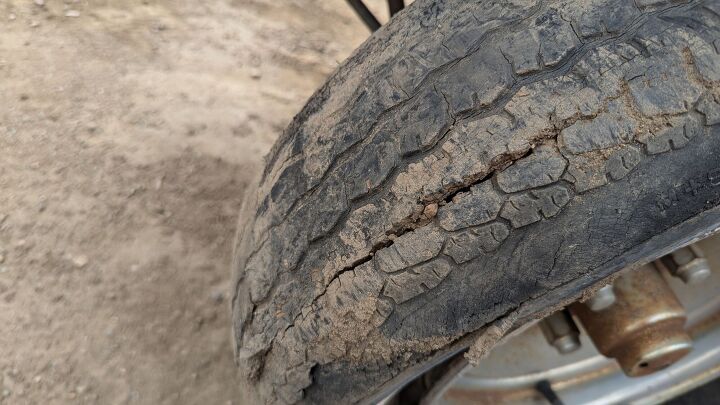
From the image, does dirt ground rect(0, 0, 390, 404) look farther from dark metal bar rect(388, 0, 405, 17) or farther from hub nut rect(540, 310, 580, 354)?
hub nut rect(540, 310, 580, 354)

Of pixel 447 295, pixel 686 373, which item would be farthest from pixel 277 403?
pixel 686 373

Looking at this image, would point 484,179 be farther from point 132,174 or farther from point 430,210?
point 132,174

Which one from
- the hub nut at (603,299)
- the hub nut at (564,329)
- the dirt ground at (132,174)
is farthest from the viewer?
the dirt ground at (132,174)

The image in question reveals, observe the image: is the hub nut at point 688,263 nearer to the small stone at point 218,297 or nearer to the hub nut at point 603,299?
the hub nut at point 603,299

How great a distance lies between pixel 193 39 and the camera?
6.44 ft

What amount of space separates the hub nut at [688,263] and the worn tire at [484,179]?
0.45 meters

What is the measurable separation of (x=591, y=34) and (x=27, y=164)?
4.59 feet

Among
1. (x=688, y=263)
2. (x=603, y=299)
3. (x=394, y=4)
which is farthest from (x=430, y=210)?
(x=394, y=4)

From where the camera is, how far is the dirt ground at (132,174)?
1.34 meters

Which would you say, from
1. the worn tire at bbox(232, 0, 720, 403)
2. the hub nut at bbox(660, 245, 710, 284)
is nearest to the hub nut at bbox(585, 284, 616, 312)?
→ the hub nut at bbox(660, 245, 710, 284)

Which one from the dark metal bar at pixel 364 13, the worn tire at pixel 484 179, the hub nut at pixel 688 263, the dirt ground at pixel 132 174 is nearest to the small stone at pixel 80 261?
the dirt ground at pixel 132 174

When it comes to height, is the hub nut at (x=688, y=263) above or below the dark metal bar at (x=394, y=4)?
below

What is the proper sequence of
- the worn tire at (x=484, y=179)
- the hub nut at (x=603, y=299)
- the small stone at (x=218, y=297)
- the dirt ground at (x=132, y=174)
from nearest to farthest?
the worn tire at (x=484, y=179) < the hub nut at (x=603, y=299) < the dirt ground at (x=132, y=174) < the small stone at (x=218, y=297)

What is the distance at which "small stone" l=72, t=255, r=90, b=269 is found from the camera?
143 centimetres
